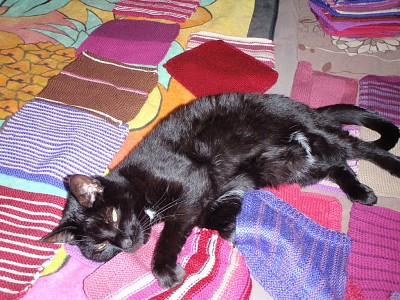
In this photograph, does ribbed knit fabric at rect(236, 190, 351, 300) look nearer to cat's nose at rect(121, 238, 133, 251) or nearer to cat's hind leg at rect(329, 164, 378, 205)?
cat's hind leg at rect(329, 164, 378, 205)

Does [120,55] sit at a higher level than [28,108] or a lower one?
higher

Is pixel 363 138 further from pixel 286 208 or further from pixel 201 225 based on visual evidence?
pixel 201 225

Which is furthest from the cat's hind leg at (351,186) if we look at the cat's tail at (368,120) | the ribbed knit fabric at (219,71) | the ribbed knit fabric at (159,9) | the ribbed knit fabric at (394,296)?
the ribbed knit fabric at (159,9)

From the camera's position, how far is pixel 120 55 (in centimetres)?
169

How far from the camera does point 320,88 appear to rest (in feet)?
5.06

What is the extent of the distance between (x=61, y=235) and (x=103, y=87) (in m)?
0.72

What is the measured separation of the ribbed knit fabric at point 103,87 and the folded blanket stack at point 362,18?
884mm

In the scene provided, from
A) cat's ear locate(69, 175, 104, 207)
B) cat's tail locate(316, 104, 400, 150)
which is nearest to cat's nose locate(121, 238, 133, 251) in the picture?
cat's ear locate(69, 175, 104, 207)

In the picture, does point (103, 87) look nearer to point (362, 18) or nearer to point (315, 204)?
point (315, 204)

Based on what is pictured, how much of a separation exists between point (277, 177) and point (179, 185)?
370 mm

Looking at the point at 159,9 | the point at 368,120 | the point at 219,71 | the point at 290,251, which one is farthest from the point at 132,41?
the point at 290,251

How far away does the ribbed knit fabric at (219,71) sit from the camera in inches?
59.5

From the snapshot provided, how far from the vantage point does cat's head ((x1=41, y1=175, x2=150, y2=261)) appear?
1007 mm

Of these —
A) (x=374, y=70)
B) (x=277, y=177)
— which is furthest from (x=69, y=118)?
(x=374, y=70)
